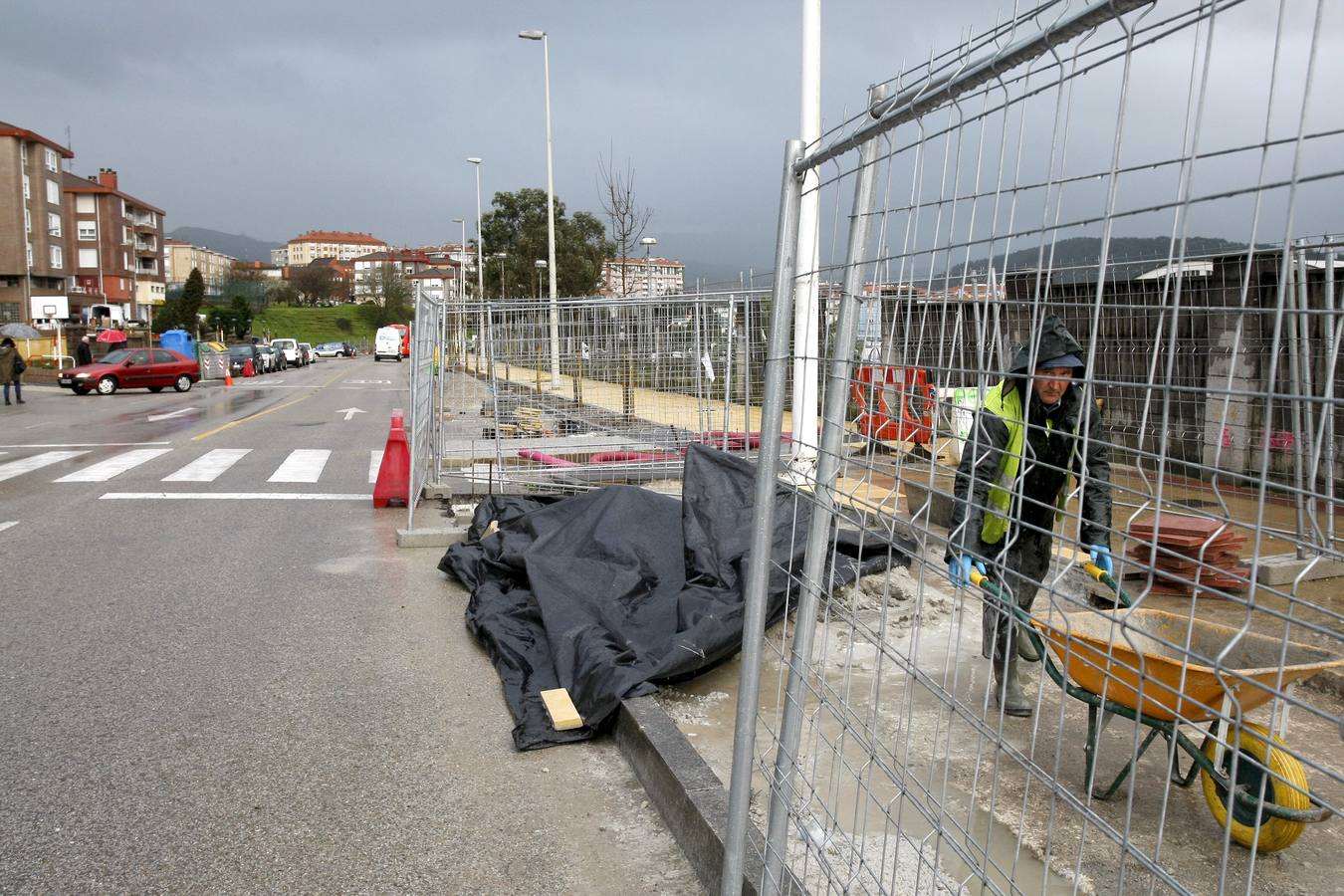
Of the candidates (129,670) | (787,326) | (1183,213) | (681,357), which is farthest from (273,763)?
(681,357)

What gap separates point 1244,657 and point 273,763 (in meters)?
4.13

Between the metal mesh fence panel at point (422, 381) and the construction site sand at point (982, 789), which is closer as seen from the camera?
the construction site sand at point (982, 789)

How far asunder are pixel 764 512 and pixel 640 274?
37183 mm

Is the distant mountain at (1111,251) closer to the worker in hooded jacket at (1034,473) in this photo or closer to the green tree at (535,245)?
the worker in hooded jacket at (1034,473)

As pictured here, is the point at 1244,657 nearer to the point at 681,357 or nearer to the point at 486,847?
the point at 486,847

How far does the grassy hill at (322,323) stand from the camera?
120750mm

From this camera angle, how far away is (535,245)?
4934 cm

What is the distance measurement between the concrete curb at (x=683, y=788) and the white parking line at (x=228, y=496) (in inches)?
313

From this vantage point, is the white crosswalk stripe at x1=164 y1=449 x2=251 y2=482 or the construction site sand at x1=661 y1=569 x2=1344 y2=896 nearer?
the construction site sand at x1=661 y1=569 x2=1344 y2=896

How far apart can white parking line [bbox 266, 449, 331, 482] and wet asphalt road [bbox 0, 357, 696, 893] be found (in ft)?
10.8

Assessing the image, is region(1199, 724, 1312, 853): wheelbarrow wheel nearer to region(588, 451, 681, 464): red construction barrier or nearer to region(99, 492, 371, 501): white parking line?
region(588, 451, 681, 464): red construction barrier

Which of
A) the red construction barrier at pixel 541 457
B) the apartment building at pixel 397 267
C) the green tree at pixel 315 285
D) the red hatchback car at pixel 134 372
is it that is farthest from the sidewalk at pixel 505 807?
the green tree at pixel 315 285

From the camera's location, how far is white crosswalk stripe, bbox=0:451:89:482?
13.5m

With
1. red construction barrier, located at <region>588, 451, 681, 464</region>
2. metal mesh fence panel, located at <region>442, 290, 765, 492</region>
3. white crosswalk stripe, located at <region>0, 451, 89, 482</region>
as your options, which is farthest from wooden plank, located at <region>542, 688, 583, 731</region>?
white crosswalk stripe, located at <region>0, 451, 89, 482</region>
